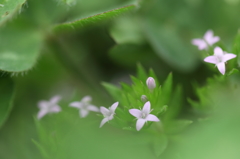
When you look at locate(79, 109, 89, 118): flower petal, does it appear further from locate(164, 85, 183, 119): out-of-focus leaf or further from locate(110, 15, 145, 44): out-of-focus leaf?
locate(110, 15, 145, 44): out-of-focus leaf

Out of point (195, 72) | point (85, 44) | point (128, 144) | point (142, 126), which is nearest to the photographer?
point (142, 126)

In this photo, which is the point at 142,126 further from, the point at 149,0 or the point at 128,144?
the point at 149,0

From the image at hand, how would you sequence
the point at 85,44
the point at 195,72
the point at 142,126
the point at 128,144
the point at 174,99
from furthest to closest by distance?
1. the point at 85,44
2. the point at 195,72
3. the point at 174,99
4. the point at 128,144
5. the point at 142,126

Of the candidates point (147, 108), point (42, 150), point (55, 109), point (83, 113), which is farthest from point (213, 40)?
point (42, 150)

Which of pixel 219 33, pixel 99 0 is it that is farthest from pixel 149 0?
pixel 219 33

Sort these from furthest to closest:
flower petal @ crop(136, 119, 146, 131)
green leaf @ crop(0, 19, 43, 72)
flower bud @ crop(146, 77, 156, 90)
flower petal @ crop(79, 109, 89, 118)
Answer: green leaf @ crop(0, 19, 43, 72), flower petal @ crop(79, 109, 89, 118), flower bud @ crop(146, 77, 156, 90), flower petal @ crop(136, 119, 146, 131)

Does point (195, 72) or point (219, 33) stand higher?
point (219, 33)

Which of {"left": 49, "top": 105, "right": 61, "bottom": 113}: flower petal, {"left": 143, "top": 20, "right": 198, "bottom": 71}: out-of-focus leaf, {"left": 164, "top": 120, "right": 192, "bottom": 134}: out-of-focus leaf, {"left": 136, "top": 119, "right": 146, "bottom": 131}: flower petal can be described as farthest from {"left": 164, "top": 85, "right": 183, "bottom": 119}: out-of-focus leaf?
{"left": 49, "top": 105, "right": 61, "bottom": 113}: flower petal
